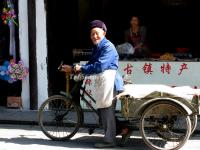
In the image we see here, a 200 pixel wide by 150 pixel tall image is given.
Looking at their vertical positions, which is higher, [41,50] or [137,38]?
[137,38]

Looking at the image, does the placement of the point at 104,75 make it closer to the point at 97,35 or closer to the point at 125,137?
the point at 97,35

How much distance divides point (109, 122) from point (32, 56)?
3.44 m

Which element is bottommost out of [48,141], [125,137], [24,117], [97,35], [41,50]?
[48,141]

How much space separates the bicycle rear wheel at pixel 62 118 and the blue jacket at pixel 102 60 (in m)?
0.71

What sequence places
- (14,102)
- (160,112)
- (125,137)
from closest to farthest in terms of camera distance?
(160,112) → (125,137) → (14,102)

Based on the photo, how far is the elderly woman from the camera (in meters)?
8.22

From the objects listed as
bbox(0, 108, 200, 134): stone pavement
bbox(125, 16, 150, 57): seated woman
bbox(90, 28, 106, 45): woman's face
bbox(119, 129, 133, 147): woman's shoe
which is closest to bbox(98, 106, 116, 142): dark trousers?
bbox(119, 129, 133, 147): woman's shoe

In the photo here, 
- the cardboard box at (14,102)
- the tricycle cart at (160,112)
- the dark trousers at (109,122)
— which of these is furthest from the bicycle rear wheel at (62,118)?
the cardboard box at (14,102)

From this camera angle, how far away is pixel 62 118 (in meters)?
8.87

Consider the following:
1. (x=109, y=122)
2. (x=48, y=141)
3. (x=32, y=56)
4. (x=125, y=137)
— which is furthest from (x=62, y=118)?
(x=32, y=56)

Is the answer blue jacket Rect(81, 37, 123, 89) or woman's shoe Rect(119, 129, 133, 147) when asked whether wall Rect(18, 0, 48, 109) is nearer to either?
blue jacket Rect(81, 37, 123, 89)

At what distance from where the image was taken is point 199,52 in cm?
1188

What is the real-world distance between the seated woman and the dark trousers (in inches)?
120

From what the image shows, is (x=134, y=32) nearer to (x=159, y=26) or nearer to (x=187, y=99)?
(x=159, y=26)
